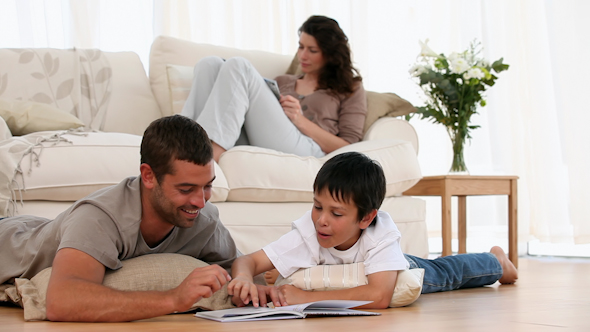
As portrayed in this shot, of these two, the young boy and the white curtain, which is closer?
the young boy

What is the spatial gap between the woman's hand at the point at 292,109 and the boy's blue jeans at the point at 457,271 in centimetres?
95

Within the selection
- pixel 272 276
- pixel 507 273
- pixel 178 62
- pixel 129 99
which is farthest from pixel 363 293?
pixel 178 62

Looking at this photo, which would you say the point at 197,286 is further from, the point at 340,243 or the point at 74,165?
the point at 74,165

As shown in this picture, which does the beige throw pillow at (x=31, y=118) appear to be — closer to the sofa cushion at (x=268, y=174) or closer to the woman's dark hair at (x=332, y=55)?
the sofa cushion at (x=268, y=174)

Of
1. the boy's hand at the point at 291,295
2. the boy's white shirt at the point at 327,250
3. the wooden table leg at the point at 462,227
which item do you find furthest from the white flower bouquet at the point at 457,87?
the boy's hand at the point at 291,295

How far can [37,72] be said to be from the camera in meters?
2.70

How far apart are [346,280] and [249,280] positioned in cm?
27

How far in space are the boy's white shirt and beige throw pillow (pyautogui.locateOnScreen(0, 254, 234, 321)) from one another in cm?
20

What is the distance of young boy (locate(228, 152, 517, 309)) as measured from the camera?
1.43 m

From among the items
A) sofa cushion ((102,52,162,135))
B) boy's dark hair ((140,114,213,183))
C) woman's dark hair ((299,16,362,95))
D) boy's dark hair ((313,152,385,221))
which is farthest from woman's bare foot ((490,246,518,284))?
sofa cushion ((102,52,162,135))

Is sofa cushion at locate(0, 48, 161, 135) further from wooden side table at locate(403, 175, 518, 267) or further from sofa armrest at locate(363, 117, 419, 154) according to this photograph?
wooden side table at locate(403, 175, 518, 267)

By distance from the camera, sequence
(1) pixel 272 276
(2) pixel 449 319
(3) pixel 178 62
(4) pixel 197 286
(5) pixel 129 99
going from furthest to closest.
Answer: (3) pixel 178 62, (5) pixel 129 99, (1) pixel 272 276, (2) pixel 449 319, (4) pixel 197 286

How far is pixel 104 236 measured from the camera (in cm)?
129

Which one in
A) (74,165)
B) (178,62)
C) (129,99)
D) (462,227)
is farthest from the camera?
(462,227)
